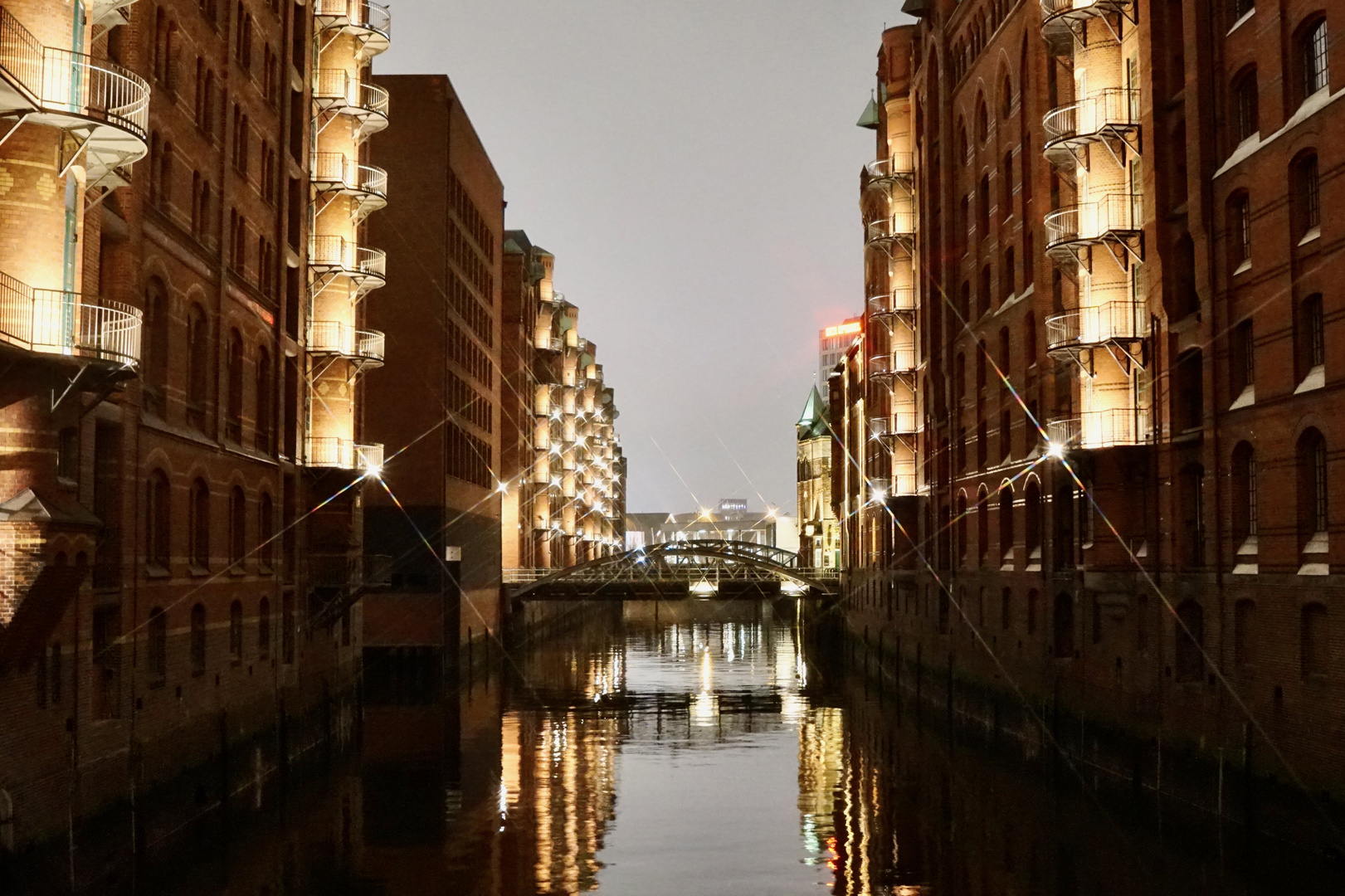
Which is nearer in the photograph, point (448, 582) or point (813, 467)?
point (448, 582)

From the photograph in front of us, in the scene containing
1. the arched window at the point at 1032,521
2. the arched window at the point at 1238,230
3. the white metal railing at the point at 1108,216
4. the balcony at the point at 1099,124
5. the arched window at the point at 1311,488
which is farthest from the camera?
the arched window at the point at 1032,521

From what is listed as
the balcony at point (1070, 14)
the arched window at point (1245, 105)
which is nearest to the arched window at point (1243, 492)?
the arched window at point (1245, 105)

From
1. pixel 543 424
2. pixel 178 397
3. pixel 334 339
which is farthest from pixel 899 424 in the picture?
pixel 543 424

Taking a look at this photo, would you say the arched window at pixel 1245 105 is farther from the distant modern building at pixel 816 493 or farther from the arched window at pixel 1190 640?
the distant modern building at pixel 816 493

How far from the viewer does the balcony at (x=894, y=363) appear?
5584cm

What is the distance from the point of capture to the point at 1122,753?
2941 centimetres

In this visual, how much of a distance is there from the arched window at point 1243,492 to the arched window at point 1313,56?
6107 mm

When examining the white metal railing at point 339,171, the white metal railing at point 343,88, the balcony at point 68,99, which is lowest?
the balcony at point 68,99

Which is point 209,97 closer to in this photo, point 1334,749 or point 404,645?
point 1334,749

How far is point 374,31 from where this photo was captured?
39.8 metres

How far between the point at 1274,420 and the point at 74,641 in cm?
1877

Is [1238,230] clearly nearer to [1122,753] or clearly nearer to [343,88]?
[1122,753]

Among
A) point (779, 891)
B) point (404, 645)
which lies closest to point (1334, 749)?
point (779, 891)

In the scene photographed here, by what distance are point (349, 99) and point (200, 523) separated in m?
14.9
